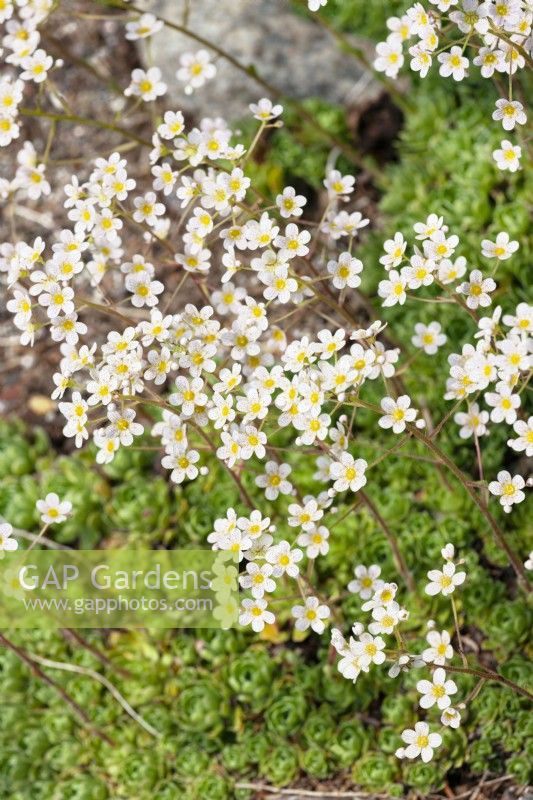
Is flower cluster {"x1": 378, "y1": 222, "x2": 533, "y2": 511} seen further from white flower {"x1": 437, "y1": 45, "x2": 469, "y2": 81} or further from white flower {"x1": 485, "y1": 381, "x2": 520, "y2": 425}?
white flower {"x1": 437, "y1": 45, "x2": 469, "y2": 81}

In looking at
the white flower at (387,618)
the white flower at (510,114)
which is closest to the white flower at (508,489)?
the white flower at (387,618)

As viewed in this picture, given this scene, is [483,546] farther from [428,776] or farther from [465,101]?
[465,101]

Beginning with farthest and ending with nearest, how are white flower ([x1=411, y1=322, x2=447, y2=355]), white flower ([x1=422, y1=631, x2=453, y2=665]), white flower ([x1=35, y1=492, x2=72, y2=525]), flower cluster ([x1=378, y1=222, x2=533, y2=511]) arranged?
white flower ([x1=411, y1=322, x2=447, y2=355])
white flower ([x1=35, y1=492, x2=72, y2=525])
white flower ([x1=422, y1=631, x2=453, y2=665])
flower cluster ([x1=378, y1=222, x2=533, y2=511])

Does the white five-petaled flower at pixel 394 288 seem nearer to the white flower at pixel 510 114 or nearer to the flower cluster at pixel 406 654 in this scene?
the white flower at pixel 510 114

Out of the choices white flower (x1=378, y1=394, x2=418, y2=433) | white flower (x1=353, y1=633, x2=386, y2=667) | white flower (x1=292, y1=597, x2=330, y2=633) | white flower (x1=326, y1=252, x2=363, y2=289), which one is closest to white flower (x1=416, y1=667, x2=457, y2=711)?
white flower (x1=353, y1=633, x2=386, y2=667)

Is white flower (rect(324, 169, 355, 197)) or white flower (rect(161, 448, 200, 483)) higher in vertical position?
white flower (rect(324, 169, 355, 197))

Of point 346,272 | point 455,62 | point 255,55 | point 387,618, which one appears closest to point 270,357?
point 346,272
